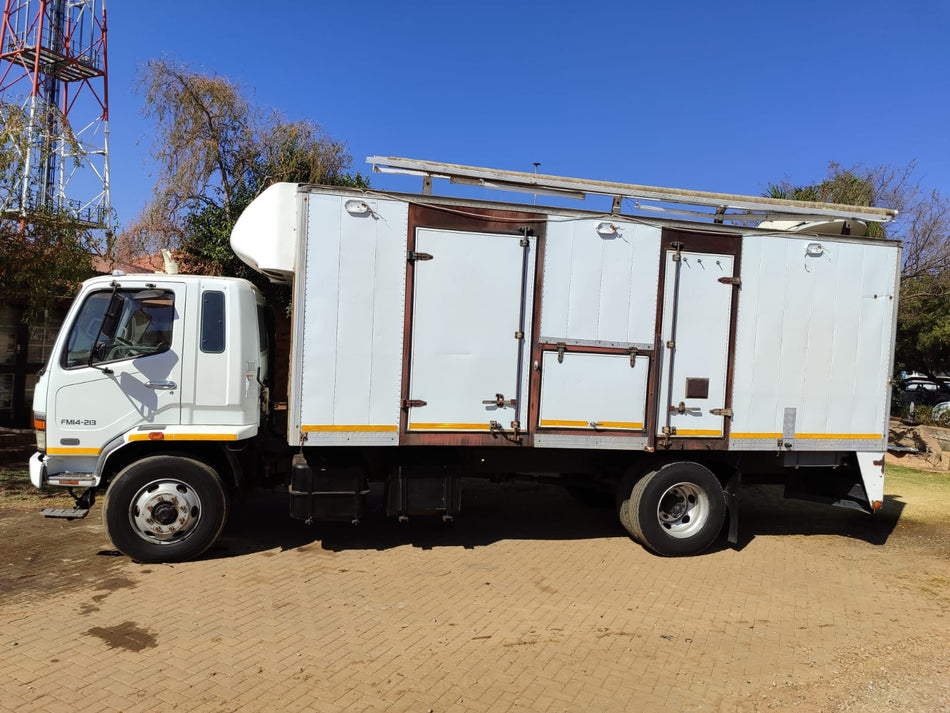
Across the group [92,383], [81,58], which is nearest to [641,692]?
[92,383]

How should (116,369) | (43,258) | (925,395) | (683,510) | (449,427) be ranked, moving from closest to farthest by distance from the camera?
(116,369) → (449,427) → (683,510) → (43,258) → (925,395)

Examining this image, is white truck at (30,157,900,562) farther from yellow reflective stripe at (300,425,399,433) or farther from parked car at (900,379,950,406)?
parked car at (900,379,950,406)

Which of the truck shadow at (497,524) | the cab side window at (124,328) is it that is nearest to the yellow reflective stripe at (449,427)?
the truck shadow at (497,524)

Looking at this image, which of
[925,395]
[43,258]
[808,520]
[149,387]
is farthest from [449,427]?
[925,395]

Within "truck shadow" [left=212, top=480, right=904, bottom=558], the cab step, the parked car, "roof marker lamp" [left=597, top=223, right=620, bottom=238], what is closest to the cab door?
the cab step

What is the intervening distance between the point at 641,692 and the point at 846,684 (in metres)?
1.24

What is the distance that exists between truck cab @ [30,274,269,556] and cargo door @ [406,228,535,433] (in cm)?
160

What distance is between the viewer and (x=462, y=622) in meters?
4.65

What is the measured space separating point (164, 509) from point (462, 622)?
2.77 m

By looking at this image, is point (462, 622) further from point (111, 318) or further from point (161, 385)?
point (111, 318)

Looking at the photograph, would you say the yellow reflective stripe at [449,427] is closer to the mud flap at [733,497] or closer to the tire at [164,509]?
the tire at [164,509]

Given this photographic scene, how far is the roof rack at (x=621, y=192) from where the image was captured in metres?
5.90

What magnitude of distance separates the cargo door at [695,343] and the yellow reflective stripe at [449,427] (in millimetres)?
1695

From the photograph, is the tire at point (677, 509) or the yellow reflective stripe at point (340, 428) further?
the tire at point (677, 509)
